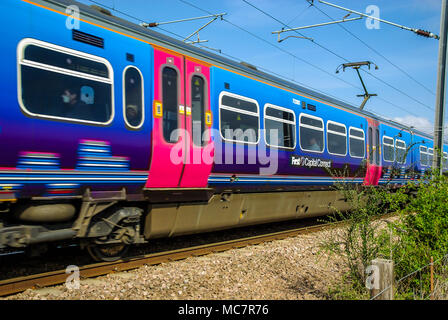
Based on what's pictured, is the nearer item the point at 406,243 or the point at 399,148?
the point at 406,243

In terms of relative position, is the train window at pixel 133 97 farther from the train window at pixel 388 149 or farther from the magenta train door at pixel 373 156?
the train window at pixel 388 149

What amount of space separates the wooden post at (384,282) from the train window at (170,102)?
3758 millimetres

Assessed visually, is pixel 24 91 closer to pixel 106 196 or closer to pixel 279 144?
pixel 106 196

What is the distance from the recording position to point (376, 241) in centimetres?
516

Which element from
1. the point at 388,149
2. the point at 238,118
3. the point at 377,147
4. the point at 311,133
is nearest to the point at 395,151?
the point at 388,149

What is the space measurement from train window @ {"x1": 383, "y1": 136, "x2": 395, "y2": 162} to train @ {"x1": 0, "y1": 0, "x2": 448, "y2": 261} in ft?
19.3

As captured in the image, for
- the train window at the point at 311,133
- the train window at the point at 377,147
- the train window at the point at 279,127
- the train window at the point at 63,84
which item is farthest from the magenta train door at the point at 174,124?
the train window at the point at 377,147

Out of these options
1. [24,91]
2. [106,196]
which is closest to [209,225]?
[106,196]

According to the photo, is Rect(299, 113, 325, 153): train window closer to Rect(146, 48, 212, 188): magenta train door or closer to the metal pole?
the metal pole

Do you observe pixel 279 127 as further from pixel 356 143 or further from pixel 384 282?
pixel 384 282

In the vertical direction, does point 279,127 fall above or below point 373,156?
above

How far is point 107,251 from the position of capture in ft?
20.0

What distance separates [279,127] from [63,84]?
16.5 ft
